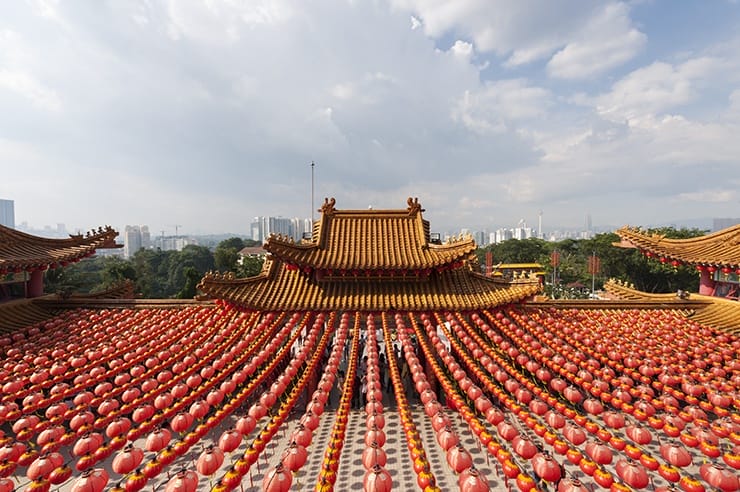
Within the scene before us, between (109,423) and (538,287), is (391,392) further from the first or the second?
(109,423)

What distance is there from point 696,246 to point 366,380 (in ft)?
44.6

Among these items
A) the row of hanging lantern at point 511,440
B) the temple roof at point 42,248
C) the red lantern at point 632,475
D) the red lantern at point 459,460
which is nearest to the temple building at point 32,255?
the temple roof at point 42,248

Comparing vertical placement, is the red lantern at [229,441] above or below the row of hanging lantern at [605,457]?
above

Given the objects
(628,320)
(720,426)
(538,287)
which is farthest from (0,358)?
(628,320)

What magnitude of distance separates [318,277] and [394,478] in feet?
21.6

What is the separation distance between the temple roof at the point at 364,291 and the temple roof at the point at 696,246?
16.0 ft

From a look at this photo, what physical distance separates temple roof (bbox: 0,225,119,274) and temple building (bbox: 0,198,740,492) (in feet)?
0.32

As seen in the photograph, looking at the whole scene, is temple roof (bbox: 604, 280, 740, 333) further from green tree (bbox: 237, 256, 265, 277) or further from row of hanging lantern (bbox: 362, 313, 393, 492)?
green tree (bbox: 237, 256, 265, 277)

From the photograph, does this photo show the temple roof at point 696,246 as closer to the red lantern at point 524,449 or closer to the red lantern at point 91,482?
the red lantern at point 524,449

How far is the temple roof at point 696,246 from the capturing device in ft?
37.5

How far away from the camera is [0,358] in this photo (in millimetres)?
9305

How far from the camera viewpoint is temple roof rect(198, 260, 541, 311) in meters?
11.1

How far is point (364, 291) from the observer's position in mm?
12070

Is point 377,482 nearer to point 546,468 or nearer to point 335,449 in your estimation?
point 335,449
